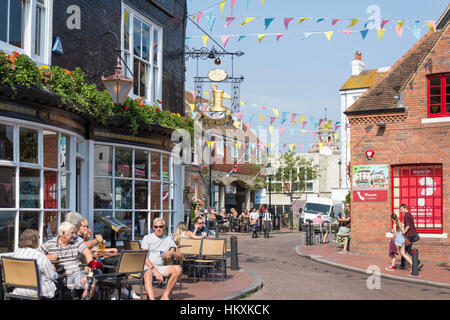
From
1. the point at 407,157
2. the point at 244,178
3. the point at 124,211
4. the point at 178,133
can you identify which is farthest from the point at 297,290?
the point at 244,178

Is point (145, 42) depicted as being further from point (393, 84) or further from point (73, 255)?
point (393, 84)

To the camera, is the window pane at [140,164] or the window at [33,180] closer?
the window at [33,180]

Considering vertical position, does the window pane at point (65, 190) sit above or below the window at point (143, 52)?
below

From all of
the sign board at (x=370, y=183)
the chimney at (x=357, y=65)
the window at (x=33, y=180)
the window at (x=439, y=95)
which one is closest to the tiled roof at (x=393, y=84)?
the window at (x=439, y=95)

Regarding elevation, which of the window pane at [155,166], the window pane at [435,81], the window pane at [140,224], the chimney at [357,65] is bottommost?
the window pane at [140,224]

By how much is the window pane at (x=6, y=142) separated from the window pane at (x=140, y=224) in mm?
4785

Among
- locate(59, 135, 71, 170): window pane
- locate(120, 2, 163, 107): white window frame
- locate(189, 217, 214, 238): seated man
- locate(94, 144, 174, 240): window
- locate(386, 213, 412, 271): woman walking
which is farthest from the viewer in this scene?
locate(386, 213, 412, 271): woman walking

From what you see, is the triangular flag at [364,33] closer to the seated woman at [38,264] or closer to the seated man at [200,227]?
the seated man at [200,227]

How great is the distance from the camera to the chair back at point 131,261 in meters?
8.18

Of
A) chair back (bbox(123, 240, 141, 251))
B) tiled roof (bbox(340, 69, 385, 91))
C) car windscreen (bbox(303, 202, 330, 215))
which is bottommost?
car windscreen (bbox(303, 202, 330, 215))

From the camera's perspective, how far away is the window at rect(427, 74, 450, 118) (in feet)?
59.1

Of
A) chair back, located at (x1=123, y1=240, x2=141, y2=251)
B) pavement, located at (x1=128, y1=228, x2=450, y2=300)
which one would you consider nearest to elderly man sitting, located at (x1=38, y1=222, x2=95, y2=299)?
pavement, located at (x1=128, y1=228, x2=450, y2=300)

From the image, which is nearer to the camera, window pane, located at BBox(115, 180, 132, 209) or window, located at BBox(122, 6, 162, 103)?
window pane, located at BBox(115, 180, 132, 209)

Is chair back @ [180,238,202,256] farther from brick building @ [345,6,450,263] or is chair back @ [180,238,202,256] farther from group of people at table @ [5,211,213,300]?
brick building @ [345,6,450,263]
